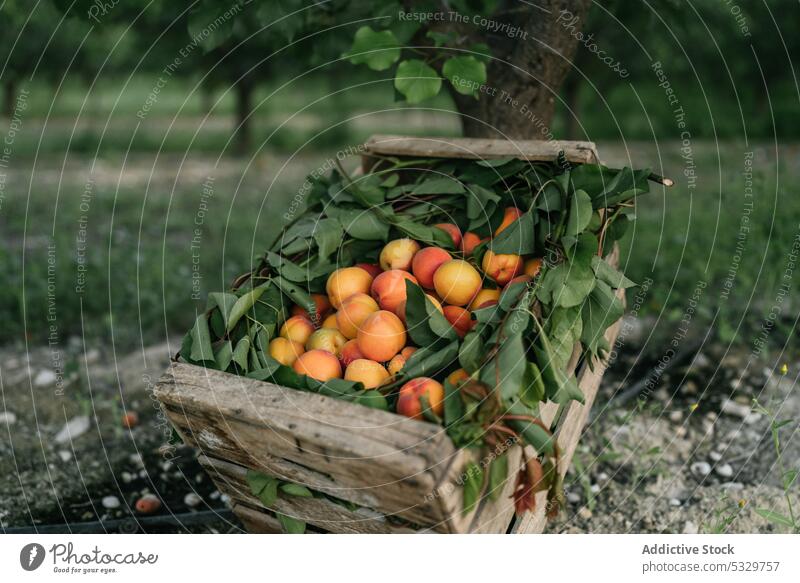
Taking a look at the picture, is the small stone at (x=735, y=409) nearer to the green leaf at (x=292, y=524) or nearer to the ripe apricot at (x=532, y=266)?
the ripe apricot at (x=532, y=266)

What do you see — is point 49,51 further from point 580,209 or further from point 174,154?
point 580,209

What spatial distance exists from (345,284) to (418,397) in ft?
1.86

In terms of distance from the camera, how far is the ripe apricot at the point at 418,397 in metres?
1.62

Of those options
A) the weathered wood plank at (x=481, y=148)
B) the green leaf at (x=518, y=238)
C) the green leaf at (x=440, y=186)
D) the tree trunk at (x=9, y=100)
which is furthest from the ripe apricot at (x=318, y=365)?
the tree trunk at (x=9, y=100)

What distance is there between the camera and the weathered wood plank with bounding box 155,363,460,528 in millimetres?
1475

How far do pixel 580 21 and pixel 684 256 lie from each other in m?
1.54

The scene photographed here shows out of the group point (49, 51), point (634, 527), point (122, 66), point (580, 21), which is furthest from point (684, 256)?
point (49, 51)

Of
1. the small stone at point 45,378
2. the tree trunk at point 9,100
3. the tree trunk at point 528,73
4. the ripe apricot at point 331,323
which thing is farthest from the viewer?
the tree trunk at point 9,100

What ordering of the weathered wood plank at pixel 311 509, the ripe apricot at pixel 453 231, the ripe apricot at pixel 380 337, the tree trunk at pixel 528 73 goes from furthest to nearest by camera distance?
the tree trunk at pixel 528 73
the ripe apricot at pixel 453 231
the ripe apricot at pixel 380 337
the weathered wood plank at pixel 311 509

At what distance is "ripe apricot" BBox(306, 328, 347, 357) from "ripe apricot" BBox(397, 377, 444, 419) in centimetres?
37

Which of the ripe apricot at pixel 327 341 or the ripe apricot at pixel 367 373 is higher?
the ripe apricot at pixel 327 341

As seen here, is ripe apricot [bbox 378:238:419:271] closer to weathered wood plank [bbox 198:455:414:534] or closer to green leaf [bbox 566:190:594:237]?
green leaf [bbox 566:190:594:237]

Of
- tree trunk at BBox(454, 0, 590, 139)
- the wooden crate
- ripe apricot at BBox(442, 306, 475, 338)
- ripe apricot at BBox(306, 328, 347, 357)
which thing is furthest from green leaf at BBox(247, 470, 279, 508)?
tree trunk at BBox(454, 0, 590, 139)

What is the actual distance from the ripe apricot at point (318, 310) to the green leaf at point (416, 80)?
74 cm
